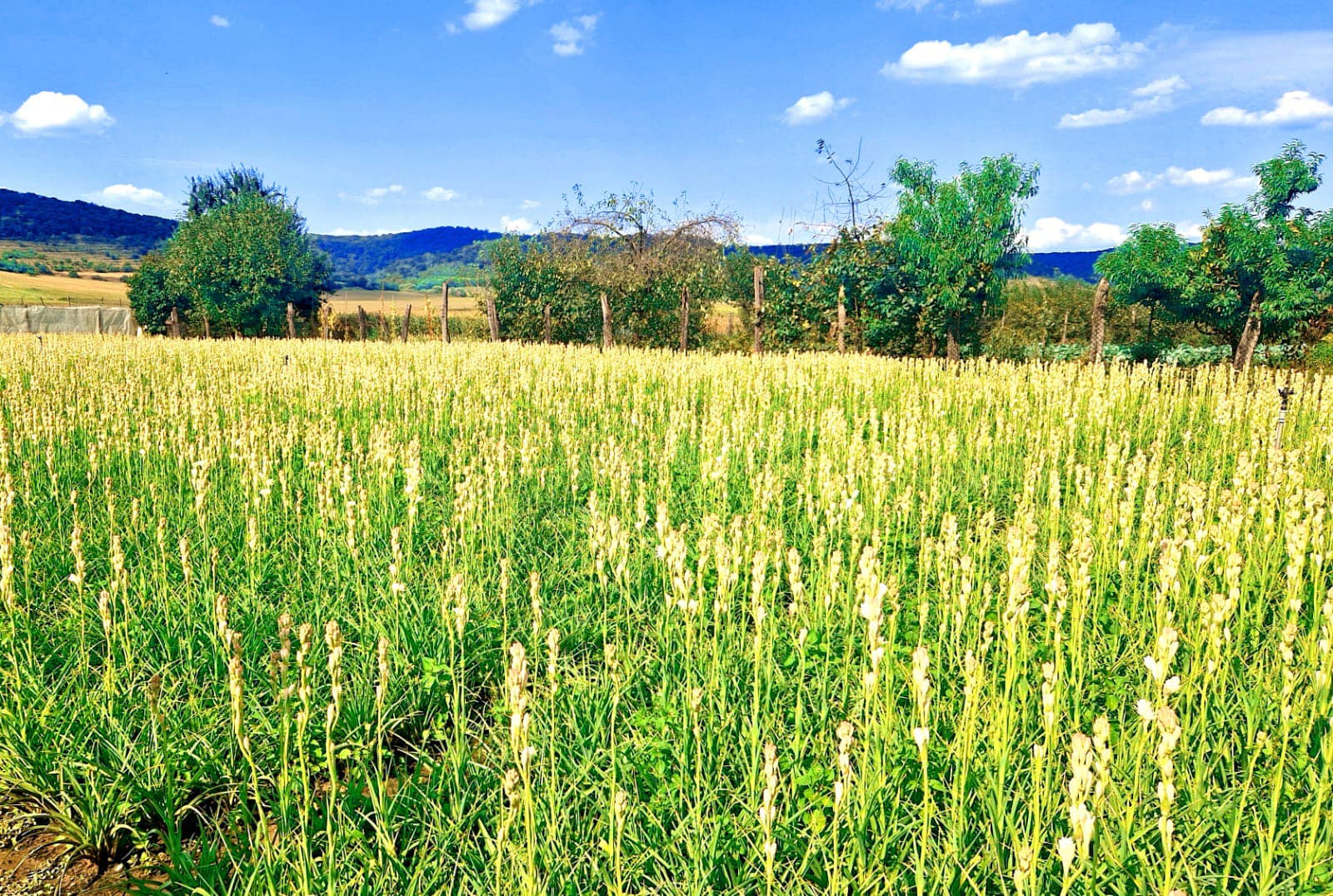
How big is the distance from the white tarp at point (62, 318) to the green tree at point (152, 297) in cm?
524

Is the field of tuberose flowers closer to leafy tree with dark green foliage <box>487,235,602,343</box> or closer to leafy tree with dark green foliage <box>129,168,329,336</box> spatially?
leafy tree with dark green foliage <box>487,235,602,343</box>

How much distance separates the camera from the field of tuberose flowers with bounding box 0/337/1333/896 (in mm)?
2004

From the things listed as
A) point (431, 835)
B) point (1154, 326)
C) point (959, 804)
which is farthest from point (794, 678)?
point (1154, 326)

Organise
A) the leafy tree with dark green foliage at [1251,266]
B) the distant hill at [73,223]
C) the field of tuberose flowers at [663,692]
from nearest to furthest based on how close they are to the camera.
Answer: the field of tuberose flowers at [663,692] < the leafy tree with dark green foliage at [1251,266] < the distant hill at [73,223]

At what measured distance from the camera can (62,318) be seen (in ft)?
163

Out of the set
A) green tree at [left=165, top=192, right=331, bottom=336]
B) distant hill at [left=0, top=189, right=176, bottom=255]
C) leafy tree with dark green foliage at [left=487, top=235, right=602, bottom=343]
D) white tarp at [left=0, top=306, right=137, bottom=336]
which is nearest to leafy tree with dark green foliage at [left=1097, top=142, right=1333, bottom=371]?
leafy tree with dark green foliage at [left=487, top=235, right=602, bottom=343]

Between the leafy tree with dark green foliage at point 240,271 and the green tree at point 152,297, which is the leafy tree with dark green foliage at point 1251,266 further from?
the green tree at point 152,297

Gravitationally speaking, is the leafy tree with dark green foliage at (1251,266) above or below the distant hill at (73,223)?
below

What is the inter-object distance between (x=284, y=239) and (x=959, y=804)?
147 feet

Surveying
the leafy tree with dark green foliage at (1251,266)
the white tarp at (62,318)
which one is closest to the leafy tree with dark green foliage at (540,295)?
the leafy tree with dark green foliage at (1251,266)

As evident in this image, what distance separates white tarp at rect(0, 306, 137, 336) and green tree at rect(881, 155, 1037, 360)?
48.2 m

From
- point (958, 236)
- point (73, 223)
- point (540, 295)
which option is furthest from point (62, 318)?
point (73, 223)

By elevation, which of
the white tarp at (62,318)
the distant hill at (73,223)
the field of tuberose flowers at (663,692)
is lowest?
the field of tuberose flowers at (663,692)

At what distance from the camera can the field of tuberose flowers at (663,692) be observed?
200 centimetres
